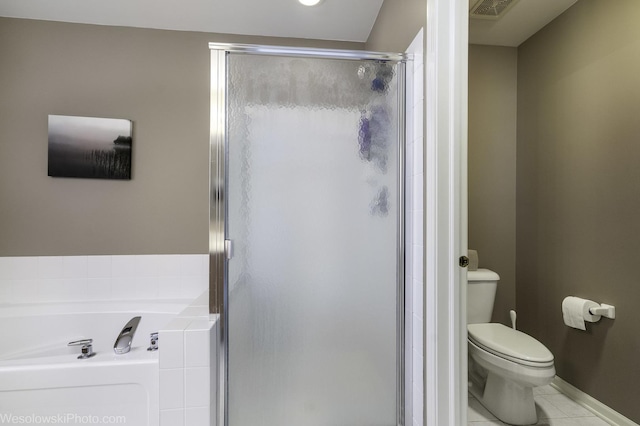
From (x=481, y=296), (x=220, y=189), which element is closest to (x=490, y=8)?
(x=481, y=296)

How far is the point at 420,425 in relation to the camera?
1.25 meters

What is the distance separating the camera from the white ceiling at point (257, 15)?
187cm

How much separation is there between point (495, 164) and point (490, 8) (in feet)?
3.39

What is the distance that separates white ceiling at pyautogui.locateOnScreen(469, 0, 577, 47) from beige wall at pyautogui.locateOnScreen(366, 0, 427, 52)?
56 centimetres

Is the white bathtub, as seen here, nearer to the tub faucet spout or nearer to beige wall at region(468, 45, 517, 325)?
the tub faucet spout

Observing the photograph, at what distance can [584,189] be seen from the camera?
186cm

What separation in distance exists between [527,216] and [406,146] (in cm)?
145

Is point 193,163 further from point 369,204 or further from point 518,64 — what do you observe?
point 518,64

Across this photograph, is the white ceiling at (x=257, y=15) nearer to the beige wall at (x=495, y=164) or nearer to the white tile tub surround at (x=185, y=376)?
the beige wall at (x=495, y=164)

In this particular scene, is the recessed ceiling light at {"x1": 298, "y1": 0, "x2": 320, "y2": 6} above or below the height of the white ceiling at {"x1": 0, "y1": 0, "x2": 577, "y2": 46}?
below

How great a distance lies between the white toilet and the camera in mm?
1546

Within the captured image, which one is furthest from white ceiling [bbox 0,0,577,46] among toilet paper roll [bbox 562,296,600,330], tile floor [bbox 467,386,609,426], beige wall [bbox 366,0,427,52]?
tile floor [bbox 467,386,609,426]

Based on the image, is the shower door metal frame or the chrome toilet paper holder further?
the chrome toilet paper holder

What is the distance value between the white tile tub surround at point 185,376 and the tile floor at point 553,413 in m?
1.46
